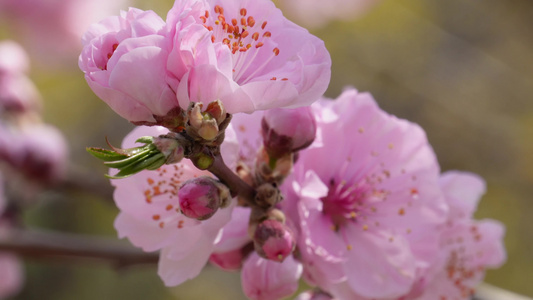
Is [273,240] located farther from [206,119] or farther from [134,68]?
[134,68]

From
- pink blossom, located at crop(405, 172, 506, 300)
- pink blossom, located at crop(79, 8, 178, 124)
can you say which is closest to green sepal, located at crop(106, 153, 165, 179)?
pink blossom, located at crop(79, 8, 178, 124)

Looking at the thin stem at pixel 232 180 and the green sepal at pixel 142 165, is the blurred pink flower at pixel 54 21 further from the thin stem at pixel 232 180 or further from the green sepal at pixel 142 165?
the green sepal at pixel 142 165

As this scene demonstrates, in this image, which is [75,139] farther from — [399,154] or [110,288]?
[399,154]

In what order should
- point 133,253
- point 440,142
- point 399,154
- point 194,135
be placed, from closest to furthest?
point 194,135
point 399,154
point 133,253
point 440,142

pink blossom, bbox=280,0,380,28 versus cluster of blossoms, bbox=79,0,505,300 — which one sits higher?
cluster of blossoms, bbox=79,0,505,300

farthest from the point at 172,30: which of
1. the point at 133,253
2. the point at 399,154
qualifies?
the point at 133,253

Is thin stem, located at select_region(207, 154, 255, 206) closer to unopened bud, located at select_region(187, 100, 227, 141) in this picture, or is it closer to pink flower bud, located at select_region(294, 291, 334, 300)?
unopened bud, located at select_region(187, 100, 227, 141)

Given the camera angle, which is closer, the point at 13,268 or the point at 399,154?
the point at 399,154

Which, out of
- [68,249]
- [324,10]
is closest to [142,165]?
[68,249]
